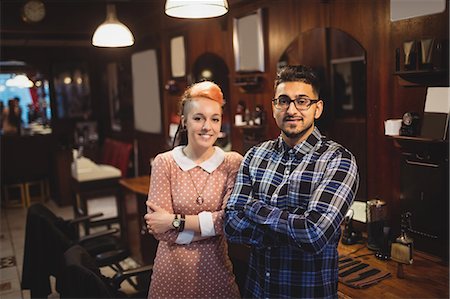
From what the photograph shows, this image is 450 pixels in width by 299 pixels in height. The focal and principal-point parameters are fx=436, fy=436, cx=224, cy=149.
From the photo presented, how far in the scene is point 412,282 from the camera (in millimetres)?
1975

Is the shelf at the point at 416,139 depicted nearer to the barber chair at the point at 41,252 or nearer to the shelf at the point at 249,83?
the shelf at the point at 249,83

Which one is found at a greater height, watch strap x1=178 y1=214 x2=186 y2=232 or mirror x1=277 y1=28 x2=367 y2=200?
mirror x1=277 y1=28 x2=367 y2=200

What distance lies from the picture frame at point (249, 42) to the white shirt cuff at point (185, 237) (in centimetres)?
219

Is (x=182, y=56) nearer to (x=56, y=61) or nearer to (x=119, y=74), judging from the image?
(x=119, y=74)

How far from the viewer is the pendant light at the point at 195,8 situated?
211cm

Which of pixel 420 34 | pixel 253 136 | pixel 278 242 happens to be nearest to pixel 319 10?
pixel 420 34

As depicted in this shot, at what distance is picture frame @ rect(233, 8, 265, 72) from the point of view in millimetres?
3664

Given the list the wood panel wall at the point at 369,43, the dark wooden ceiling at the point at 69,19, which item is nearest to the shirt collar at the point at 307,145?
the wood panel wall at the point at 369,43

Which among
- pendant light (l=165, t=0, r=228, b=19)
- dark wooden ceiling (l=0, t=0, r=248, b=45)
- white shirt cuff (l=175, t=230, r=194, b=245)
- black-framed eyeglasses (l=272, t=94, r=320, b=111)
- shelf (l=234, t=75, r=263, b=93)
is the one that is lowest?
white shirt cuff (l=175, t=230, r=194, b=245)

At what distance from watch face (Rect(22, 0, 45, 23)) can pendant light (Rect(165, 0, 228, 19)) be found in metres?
4.07

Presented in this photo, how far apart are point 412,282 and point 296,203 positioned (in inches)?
30.7

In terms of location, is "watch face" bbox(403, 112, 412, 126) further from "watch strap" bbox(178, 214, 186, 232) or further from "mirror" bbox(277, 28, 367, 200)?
"mirror" bbox(277, 28, 367, 200)

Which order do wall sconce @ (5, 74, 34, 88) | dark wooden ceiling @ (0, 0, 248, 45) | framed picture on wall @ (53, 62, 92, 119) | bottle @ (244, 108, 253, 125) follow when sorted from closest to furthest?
bottle @ (244, 108, 253, 125) → dark wooden ceiling @ (0, 0, 248, 45) → wall sconce @ (5, 74, 34, 88) → framed picture on wall @ (53, 62, 92, 119)

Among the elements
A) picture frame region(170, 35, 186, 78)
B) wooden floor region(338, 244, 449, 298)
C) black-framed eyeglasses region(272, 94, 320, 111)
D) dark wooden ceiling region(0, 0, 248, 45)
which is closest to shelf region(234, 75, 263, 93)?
picture frame region(170, 35, 186, 78)
